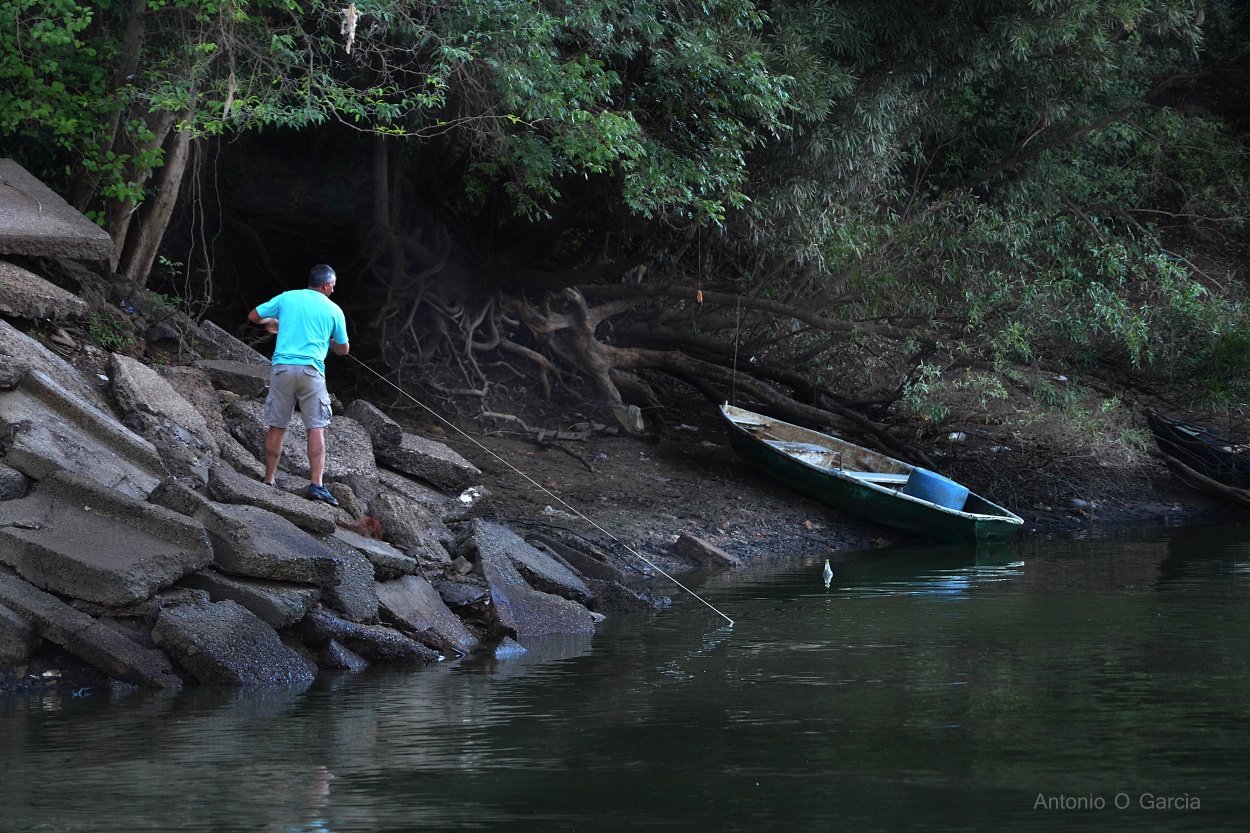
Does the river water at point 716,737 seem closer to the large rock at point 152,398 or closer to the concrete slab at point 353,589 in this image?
the concrete slab at point 353,589

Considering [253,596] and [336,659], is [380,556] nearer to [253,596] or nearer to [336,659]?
[336,659]

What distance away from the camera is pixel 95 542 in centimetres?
799

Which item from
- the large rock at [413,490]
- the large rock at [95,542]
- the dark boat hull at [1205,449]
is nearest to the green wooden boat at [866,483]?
the dark boat hull at [1205,449]

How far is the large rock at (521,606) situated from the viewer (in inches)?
384

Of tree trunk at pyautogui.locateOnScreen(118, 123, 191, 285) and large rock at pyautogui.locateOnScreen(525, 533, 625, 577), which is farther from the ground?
tree trunk at pyautogui.locateOnScreen(118, 123, 191, 285)

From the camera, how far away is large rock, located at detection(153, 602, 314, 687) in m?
→ 7.75

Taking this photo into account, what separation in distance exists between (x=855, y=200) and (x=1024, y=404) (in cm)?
407

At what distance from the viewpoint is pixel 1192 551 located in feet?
48.7

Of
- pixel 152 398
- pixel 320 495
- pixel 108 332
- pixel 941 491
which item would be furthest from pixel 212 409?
pixel 941 491

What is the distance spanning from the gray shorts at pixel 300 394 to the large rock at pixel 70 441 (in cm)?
106

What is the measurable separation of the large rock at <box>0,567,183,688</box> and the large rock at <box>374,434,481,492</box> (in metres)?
4.61

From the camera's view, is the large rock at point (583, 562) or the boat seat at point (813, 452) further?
the boat seat at point (813, 452)

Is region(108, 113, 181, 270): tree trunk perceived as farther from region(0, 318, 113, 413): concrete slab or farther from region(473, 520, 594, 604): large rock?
region(473, 520, 594, 604): large rock

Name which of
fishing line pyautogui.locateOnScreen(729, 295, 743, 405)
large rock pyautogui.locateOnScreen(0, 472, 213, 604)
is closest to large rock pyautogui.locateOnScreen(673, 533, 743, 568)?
fishing line pyautogui.locateOnScreen(729, 295, 743, 405)
